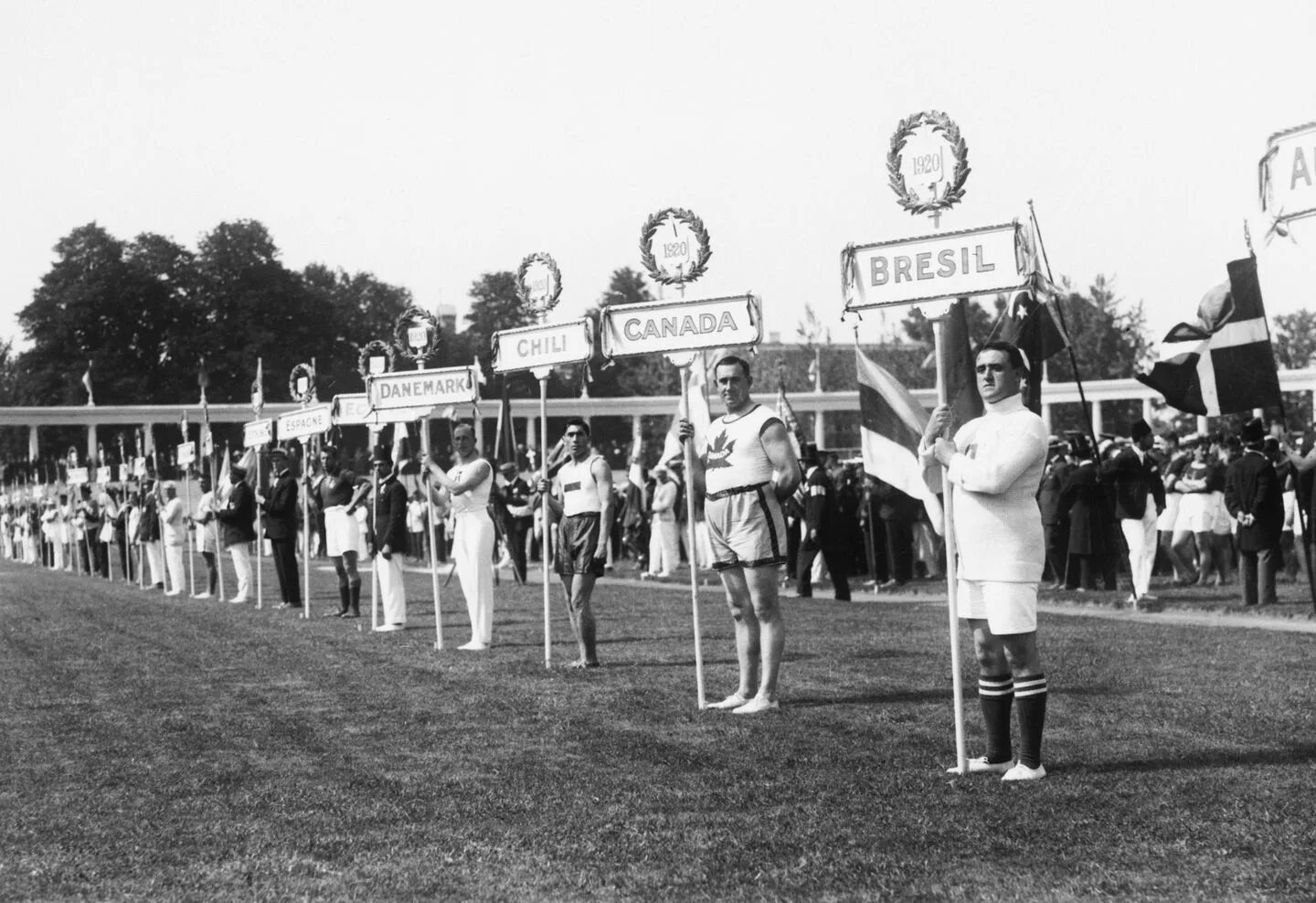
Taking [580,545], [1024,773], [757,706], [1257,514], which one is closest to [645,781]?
[1024,773]

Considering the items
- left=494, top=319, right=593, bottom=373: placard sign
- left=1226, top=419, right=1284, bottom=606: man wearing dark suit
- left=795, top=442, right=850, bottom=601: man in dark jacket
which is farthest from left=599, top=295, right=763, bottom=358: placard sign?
left=795, top=442, right=850, bottom=601: man in dark jacket

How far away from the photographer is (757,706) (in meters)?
11.1

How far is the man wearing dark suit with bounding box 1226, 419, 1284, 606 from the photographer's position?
61.9 feet

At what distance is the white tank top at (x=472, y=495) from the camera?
16312 mm

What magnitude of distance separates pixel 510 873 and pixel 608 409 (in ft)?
333

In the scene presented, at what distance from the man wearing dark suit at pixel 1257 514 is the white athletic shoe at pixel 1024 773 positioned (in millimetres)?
11269

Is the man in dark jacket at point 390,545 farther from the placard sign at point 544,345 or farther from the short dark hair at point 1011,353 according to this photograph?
the short dark hair at point 1011,353

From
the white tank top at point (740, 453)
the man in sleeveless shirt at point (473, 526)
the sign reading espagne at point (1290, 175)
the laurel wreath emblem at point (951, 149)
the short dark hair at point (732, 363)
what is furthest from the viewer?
the man in sleeveless shirt at point (473, 526)

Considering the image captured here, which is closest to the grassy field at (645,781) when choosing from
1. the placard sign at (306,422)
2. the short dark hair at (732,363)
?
the short dark hair at (732,363)

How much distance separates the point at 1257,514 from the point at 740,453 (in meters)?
10.0

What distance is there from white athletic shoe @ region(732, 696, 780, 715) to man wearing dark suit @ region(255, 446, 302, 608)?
14084mm

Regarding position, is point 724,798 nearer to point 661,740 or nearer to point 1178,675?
point 661,740

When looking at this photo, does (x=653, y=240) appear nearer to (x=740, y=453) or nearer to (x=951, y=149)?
(x=740, y=453)

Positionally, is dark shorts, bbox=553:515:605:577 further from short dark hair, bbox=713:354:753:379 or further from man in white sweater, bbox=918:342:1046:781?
man in white sweater, bbox=918:342:1046:781
